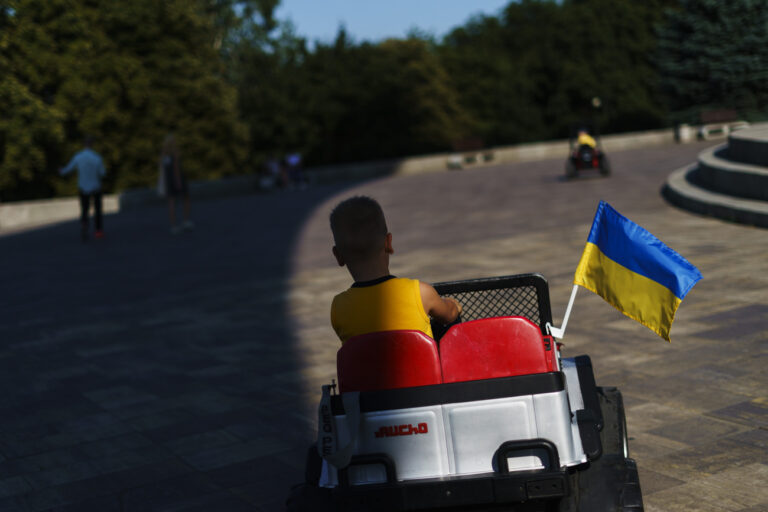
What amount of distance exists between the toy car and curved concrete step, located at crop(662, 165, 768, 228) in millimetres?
8835

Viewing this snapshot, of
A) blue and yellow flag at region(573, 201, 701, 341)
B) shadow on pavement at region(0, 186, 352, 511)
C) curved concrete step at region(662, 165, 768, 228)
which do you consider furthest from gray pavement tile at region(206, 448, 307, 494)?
curved concrete step at region(662, 165, 768, 228)

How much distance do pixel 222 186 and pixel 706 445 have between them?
1155 inches

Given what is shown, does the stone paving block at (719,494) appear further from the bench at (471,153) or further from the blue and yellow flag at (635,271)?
the bench at (471,153)

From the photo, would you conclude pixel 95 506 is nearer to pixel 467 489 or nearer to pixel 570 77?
pixel 467 489

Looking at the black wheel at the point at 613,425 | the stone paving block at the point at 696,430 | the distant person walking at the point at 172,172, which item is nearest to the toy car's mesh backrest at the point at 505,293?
the black wheel at the point at 613,425

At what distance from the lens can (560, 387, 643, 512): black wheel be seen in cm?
285

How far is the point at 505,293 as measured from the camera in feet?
11.7

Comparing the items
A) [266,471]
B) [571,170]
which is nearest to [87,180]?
[571,170]

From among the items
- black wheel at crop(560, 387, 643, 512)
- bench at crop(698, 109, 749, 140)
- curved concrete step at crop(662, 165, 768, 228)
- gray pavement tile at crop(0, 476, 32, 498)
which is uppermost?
bench at crop(698, 109, 749, 140)

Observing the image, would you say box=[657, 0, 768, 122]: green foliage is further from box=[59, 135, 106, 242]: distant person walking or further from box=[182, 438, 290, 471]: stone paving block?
box=[182, 438, 290, 471]: stone paving block

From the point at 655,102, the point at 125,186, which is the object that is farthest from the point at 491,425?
the point at 655,102

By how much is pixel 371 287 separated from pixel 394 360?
11.4 inches

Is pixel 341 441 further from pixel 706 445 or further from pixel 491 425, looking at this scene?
pixel 706 445

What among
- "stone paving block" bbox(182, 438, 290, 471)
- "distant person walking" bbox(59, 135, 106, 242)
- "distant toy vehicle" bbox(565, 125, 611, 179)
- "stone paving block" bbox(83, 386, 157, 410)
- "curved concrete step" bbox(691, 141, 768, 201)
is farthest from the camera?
"distant toy vehicle" bbox(565, 125, 611, 179)
